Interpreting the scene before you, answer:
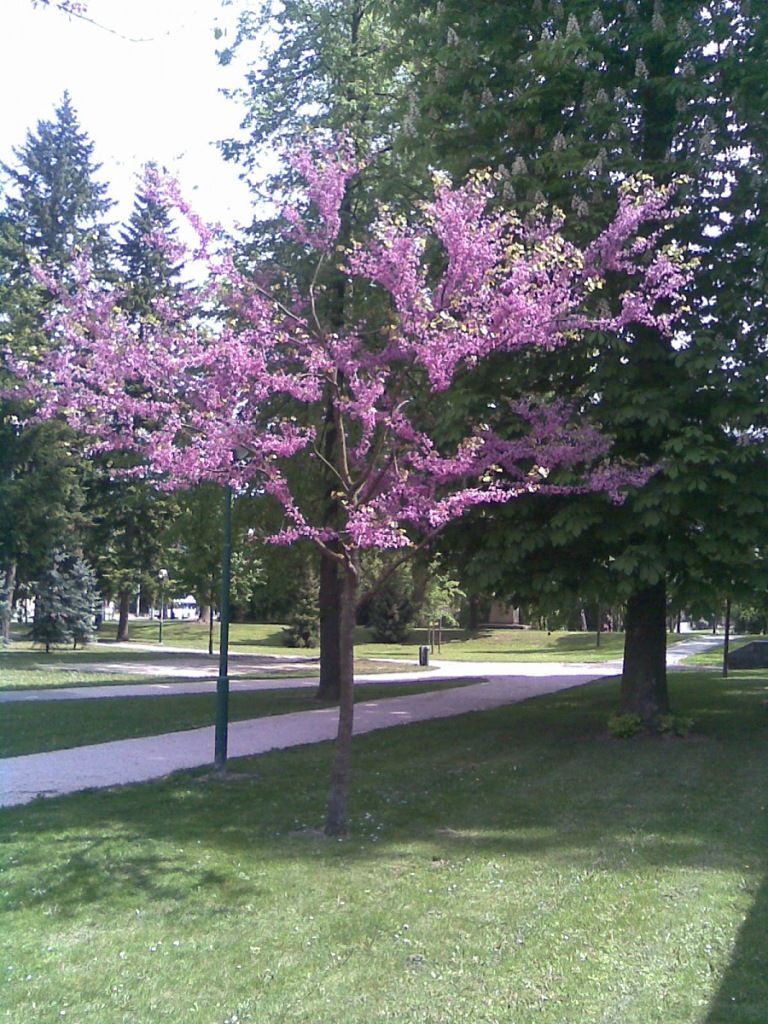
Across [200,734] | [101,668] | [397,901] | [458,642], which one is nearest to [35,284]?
[101,668]

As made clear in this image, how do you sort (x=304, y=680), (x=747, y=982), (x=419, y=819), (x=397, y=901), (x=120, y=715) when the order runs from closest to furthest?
1. (x=747, y=982)
2. (x=397, y=901)
3. (x=419, y=819)
4. (x=120, y=715)
5. (x=304, y=680)

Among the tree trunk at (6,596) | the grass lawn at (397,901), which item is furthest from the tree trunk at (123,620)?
the grass lawn at (397,901)

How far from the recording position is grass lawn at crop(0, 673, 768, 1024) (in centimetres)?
498

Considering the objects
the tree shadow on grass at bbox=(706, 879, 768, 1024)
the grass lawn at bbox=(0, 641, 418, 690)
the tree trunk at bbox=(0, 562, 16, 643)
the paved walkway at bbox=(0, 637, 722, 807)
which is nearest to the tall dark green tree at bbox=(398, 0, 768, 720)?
the paved walkway at bbox=(0, 637, 722, 807)

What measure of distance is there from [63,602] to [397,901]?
36.6 metres

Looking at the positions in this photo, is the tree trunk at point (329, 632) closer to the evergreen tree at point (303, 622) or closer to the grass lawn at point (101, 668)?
the grass lawn at point (101, 668)

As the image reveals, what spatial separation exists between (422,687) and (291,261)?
12.8 metres

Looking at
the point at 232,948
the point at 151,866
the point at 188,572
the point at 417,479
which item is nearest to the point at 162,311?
the point at 417,479

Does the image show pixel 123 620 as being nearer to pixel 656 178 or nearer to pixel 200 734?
pixel 200 734

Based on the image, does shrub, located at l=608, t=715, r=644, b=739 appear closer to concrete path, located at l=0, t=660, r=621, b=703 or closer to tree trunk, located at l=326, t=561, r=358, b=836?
tree trunk, located at l=326, t=561, r=358, b=836

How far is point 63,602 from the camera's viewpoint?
40906 millimetres

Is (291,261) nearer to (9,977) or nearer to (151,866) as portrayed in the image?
A: (151,866)

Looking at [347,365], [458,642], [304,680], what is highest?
[347,365]

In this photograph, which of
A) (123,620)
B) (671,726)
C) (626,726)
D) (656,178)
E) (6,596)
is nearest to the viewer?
(656,178)
